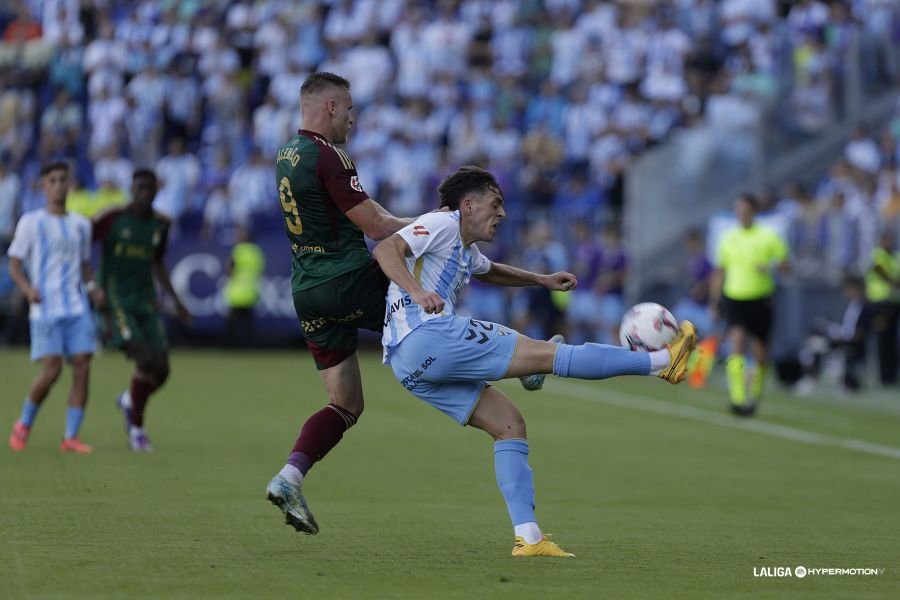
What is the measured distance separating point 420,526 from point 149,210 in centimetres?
513

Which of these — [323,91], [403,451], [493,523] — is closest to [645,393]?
→ [403,451]

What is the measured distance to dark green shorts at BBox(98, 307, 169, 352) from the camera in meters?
13.2

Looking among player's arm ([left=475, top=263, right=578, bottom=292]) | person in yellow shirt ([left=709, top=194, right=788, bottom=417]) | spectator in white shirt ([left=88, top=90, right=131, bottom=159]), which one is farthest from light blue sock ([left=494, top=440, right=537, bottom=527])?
spectator in white shirt ([left=88, top=90, right=131, bottom=159])

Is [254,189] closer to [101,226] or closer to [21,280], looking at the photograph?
[101,226]

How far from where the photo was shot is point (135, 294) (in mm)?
13383

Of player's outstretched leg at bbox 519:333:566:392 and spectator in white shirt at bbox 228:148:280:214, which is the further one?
spectator in white shirt at bbox 228:148:280:214

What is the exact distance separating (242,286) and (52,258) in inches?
575

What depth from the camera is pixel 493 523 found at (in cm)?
932

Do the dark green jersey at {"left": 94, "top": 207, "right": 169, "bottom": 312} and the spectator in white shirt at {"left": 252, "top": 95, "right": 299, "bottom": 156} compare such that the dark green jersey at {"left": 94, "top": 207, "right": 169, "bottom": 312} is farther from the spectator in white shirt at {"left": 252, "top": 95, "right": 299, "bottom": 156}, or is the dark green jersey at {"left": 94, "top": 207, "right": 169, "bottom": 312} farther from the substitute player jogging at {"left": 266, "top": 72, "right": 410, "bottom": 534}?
the spectator in white shirt at {"left": 252, "top": 95, "right": 299, "bottom": 156}

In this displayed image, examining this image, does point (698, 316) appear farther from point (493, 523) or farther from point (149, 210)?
point (493, 523)

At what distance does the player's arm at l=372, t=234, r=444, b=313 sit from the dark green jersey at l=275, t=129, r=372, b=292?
505 millimetres

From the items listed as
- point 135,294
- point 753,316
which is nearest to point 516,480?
point 135,294

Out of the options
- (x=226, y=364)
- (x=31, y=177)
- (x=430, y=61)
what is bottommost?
(x=226, y=364)

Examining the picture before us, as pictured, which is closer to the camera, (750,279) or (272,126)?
(750,279)
